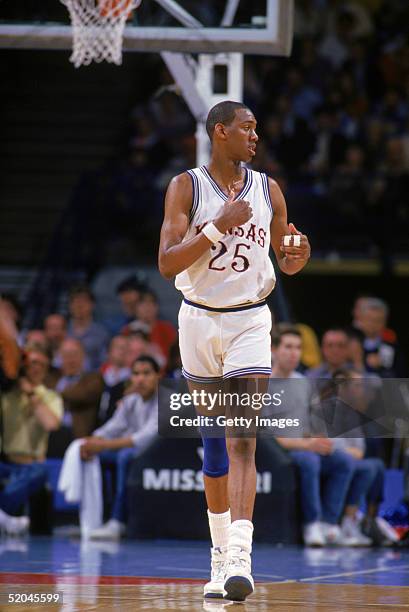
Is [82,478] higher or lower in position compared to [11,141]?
lower

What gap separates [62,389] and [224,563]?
5.66 m

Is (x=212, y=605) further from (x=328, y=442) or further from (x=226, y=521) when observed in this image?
(x=328, y=442)

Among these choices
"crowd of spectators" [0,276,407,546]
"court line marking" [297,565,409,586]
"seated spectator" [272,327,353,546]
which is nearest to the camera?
"court line marking" [297,565,409,586]

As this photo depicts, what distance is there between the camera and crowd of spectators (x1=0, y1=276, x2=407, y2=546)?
384 inches

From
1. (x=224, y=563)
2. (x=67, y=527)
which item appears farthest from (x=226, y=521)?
(x=67, y=527)

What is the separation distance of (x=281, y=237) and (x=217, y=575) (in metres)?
1.81

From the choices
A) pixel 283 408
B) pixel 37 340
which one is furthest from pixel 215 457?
pixel 37 340

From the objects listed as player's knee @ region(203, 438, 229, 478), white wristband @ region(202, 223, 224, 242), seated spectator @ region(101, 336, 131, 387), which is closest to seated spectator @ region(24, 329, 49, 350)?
seated spectator @ region(101, 336, 131, 387)

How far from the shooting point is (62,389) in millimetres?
11367

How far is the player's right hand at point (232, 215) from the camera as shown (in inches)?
220

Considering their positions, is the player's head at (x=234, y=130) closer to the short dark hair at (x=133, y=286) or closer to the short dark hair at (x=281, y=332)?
the short dark hair at (x=281, y=332)

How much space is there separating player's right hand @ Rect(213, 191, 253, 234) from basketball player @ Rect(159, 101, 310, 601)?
6 cm

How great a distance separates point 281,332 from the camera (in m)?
10.0

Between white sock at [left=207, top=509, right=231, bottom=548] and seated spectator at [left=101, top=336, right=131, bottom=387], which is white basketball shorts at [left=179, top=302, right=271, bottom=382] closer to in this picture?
white sock at [left=207, top=509, right=231, bottom=548]
